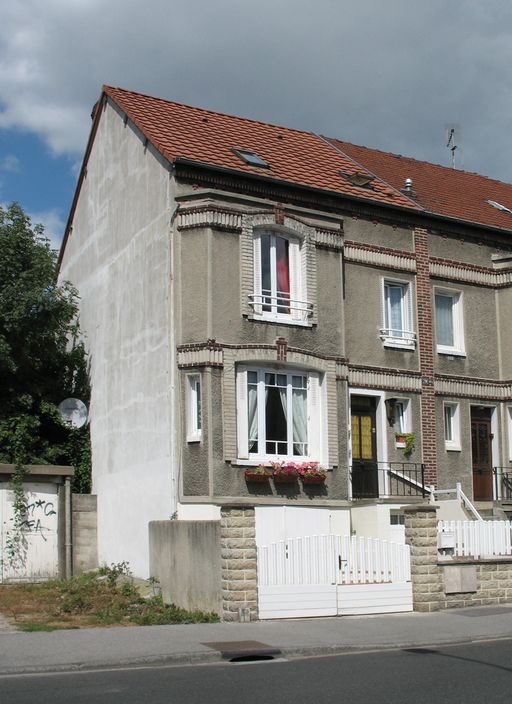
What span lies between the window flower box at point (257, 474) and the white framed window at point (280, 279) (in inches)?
128

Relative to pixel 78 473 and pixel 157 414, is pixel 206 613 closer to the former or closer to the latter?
pixel 157 414

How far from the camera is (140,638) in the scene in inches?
555

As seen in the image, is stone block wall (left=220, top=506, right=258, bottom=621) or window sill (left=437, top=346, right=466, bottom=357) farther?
window sill (left=437, top=346, right=466, bottom=357)

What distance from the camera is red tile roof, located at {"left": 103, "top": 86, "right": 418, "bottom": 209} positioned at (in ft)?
74.9

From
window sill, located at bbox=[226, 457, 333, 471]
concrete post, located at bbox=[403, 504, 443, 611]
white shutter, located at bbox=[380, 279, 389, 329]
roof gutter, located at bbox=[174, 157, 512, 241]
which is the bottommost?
concrete post, located at bbox=[403, 504, 443, 611]

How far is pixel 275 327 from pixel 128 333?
4.01 meters

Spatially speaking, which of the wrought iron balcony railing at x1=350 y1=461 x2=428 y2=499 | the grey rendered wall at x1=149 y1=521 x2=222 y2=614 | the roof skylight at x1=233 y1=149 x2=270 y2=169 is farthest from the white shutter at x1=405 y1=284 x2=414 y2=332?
the grey rendered wall at x1=149 y1=521 x2=222 y2=614

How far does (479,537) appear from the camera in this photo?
1864 cm

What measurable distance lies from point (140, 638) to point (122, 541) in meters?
8.23

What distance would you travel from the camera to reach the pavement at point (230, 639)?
1242 cm

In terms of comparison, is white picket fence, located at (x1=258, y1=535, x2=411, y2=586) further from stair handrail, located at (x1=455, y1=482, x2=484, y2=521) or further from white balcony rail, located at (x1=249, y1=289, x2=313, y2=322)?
white balcony rail, located at (x1=249, y1=289, x2=313, y2=322)

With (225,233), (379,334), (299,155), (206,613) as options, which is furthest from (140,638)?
(299,155)

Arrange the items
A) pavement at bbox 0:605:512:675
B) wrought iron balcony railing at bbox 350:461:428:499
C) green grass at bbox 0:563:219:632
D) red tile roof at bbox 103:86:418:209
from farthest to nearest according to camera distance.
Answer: red tile roof at bbox 103:86:418:209 < wrought iron balcony railing at bbox 350:461:428:499 < green grass at bbox 0:563:219:632 < pavement at bbox 0:605:512:675

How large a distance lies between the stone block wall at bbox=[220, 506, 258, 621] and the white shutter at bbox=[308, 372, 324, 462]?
5.35m
